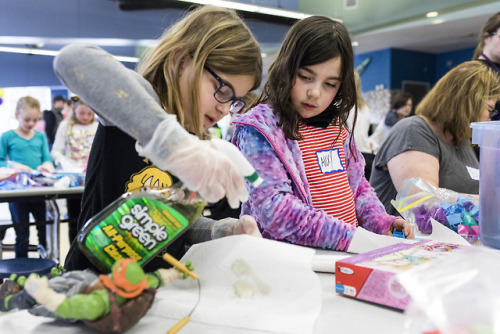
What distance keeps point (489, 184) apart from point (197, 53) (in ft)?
2.21

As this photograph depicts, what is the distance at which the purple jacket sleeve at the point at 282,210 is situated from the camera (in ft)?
3.39

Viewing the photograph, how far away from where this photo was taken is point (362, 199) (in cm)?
136

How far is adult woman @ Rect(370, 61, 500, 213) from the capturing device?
1.65 m

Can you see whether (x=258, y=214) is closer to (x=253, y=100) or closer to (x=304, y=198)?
(x=304, y=198)

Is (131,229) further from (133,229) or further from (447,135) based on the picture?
(447,135)

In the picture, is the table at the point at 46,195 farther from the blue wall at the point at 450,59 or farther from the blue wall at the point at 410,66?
the blue wall at the point at 450,59

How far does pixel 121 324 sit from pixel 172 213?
16 centimetres

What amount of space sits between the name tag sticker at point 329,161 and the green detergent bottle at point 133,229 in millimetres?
692

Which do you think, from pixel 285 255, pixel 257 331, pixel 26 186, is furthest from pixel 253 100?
pixel 26 186

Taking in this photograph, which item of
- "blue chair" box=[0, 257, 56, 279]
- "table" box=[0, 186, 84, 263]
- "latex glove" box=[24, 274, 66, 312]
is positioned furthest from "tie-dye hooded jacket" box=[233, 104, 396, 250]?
"table" box=[0, 186, 84, 263]

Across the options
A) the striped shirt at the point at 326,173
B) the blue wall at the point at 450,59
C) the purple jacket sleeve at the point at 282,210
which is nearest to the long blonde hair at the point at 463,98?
the striped shirt at the point at 326,173

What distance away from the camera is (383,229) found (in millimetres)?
1235

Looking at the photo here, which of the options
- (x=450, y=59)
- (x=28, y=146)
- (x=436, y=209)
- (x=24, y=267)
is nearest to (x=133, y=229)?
(x=436, y=209)

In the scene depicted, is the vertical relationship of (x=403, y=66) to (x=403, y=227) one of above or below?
above
